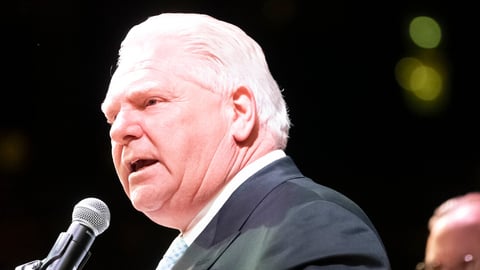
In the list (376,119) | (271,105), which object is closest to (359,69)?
(376,119)

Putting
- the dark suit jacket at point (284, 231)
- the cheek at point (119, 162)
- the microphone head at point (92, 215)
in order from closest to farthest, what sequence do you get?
the dark suit jacket at point (284, 231) < the microphone head at point (92, 215) < the cheek at point (119, 162)

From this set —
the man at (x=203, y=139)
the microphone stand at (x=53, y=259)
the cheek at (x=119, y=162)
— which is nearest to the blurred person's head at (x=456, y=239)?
the man at (x=203, y=139)

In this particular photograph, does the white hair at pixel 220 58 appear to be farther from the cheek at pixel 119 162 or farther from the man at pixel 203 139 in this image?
the cheek at pixel 119 162

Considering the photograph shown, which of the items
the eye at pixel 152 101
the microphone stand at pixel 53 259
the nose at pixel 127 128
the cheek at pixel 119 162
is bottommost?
the microphone stand at pixel 53 259

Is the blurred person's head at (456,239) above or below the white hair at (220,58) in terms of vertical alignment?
below

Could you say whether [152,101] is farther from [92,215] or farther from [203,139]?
[92,215]

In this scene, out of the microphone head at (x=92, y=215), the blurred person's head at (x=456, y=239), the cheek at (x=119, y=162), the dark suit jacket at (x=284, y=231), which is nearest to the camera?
the dark suit jacket at (x=284, y=231)

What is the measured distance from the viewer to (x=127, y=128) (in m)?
1.70

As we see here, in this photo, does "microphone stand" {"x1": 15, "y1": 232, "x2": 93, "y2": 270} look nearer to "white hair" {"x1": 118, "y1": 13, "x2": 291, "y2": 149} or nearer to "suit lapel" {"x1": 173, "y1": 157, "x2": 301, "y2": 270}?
"suit lapel" {"x1": 173, "y1": 157, "x2": 301, "y2": 270}

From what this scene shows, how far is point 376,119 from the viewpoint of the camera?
3266 millimetres

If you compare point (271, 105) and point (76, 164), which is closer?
point (271, 105)

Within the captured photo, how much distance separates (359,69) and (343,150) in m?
0.28

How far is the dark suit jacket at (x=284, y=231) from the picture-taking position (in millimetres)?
1476

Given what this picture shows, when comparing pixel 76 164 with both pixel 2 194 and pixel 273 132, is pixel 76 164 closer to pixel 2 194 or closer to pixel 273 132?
pixel 2 194
